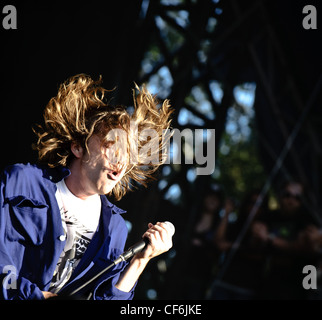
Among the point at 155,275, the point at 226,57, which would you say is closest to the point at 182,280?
the point at 155,275

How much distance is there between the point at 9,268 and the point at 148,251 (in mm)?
444

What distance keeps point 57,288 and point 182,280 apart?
223cm

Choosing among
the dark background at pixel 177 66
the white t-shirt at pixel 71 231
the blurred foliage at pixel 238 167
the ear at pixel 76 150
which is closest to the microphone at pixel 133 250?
the white t-shirt at pixel 71 231

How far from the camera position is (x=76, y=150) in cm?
144

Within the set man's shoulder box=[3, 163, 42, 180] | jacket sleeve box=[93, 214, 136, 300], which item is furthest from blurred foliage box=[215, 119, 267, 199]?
man's shoulder box=[3, 163, 42, 180]

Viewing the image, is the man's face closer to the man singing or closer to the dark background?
the man singing

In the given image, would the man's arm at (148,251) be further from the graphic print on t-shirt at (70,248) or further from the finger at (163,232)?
the graphic print on t-shirt at (70,248)

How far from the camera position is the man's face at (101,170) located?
133cm

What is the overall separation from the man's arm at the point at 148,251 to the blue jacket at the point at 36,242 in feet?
0.09

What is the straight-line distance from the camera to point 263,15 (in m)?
3.46

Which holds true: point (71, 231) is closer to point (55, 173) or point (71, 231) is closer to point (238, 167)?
point (55, 173)

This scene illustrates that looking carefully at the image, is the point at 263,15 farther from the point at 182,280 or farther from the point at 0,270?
the point at 0,270

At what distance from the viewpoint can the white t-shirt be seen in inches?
53.6
